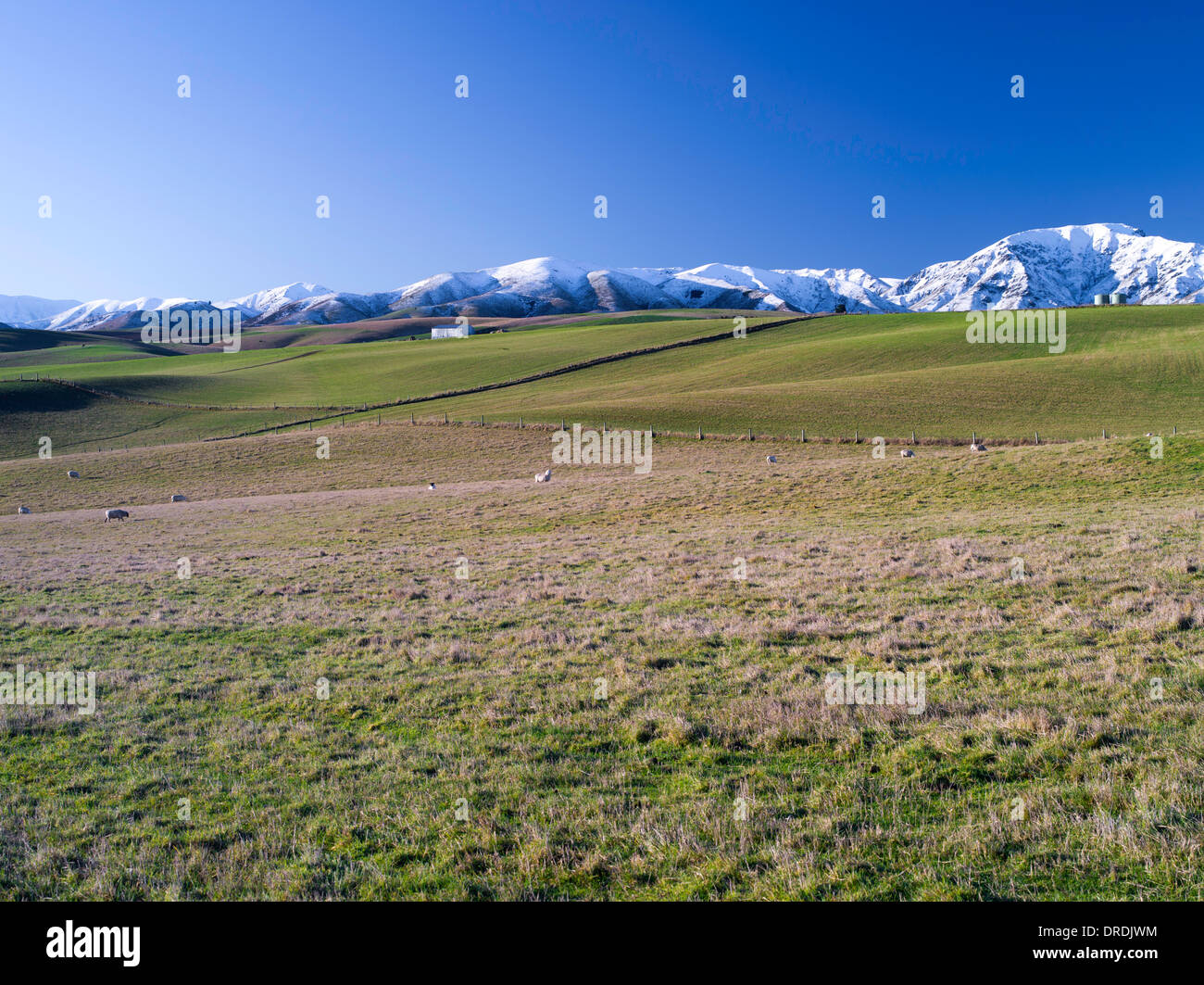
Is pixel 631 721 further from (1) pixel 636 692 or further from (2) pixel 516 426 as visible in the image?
(2) pixel 516 426

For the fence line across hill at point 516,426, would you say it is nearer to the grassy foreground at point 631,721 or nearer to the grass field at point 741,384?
the grass field at point 741,384

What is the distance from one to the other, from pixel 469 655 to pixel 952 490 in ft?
85.0

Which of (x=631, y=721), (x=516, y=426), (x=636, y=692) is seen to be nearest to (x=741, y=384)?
(x=516, y=426)

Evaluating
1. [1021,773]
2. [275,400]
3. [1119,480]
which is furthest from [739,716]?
[275,400]

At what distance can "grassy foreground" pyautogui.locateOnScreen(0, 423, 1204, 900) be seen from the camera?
602 cm

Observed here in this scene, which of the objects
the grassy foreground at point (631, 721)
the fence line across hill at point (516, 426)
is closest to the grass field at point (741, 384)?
the fence line across hill at point (516, 426)

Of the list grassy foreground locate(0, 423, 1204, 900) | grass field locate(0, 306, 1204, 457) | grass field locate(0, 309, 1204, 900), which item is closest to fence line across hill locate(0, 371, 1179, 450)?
grass field locate(0, 306, 1204, 457)

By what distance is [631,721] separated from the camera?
9258mm

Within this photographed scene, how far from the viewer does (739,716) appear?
9227mm

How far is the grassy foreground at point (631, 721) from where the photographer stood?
19.7ft

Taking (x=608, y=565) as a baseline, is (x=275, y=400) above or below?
above

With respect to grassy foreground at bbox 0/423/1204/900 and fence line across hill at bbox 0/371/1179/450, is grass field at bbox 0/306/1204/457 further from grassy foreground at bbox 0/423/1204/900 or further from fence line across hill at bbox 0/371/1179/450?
grassy foreground at bbox 0/423/1204/900
